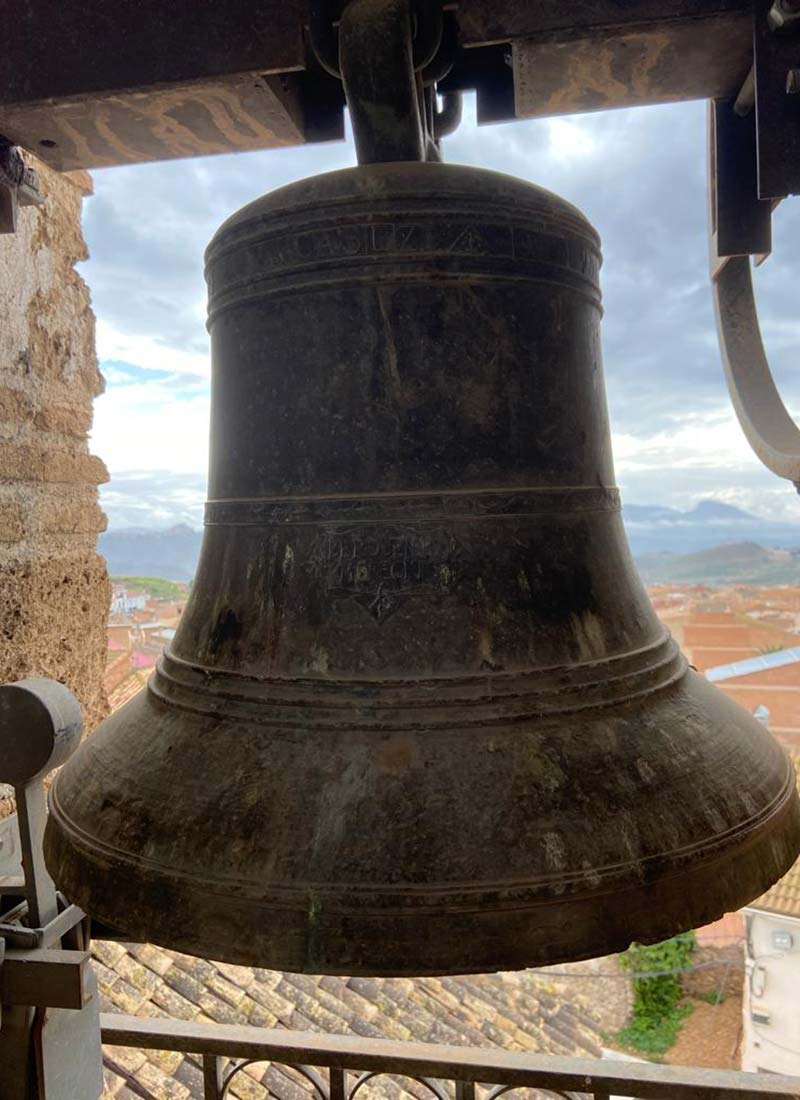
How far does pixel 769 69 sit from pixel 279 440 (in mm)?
700

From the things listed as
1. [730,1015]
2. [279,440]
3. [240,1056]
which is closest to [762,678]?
[730,1015]

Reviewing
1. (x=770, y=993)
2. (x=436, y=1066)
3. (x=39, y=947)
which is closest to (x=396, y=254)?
(x=39, y=947)

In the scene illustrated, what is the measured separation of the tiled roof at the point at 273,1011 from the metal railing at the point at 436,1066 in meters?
0.36

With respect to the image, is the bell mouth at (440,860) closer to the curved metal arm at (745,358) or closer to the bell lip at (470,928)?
the bell lip at (470,928)

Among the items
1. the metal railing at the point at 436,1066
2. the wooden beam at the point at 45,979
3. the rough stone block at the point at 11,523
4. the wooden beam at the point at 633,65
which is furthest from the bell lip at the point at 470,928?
the rough stone block at the point at 11,523

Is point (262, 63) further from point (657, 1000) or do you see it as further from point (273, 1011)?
point (657, 1000)

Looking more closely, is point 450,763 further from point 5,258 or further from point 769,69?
point 5,258

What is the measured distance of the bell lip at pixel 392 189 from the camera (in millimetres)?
854

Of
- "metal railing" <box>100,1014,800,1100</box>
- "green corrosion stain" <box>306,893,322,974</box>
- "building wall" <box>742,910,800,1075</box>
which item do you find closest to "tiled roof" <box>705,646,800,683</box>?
"building wall" <box>742,910,800,1075</box>

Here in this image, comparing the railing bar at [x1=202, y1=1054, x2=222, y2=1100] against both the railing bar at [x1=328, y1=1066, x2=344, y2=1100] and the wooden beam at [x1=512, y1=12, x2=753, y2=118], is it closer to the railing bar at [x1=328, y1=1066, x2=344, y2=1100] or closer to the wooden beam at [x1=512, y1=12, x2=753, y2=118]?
Answer: the railing bar at [x1=328, y1=1066, x2=344, y2=1100]

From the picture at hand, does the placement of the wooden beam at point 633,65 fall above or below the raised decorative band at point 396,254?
above

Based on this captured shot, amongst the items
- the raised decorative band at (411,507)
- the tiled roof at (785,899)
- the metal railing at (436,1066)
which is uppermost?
the raised decorative band at (411,507)

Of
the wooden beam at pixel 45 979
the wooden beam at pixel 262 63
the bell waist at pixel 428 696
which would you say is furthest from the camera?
the wooden beam at pixel 45 979

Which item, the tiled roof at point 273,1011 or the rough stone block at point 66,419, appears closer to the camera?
the rough stone block at point 66,419
